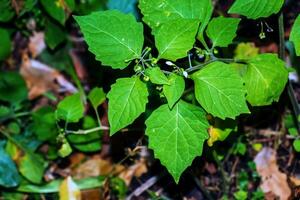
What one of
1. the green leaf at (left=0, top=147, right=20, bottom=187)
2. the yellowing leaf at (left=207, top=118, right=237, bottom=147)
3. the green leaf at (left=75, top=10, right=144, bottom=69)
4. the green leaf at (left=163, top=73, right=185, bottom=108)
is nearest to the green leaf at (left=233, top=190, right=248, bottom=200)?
the yellowing leaf at (left=207, top=118, right=237, bottom=147)

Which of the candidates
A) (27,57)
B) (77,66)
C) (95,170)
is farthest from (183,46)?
(27,57)

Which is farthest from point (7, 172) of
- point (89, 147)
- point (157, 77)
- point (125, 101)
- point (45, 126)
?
point (157, 77)

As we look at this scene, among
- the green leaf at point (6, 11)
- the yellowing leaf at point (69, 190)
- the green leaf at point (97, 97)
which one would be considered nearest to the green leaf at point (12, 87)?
the green leaf at point (6, 11)

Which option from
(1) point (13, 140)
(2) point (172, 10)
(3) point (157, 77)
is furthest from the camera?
(1) point (13, 140)

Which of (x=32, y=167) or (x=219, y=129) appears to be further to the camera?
(x=32, y=167)

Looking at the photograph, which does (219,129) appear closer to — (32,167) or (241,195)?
(241,195)

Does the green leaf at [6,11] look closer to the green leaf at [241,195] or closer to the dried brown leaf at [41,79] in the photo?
the dried brown leaf at [41,79]

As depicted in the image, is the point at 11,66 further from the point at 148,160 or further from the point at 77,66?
the point at 148,160

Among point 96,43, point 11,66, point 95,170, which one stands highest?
point 96,43
